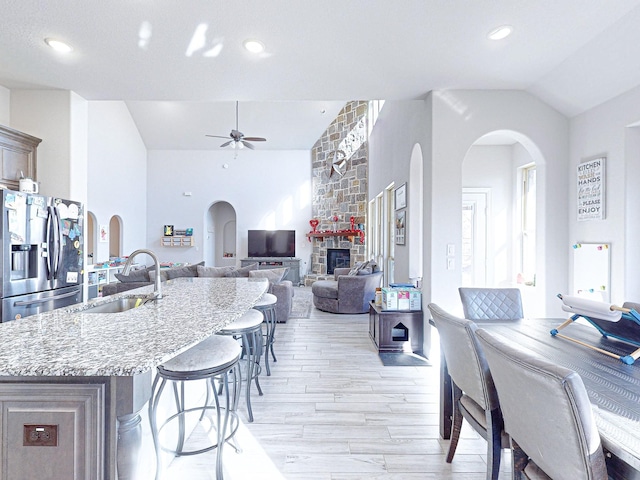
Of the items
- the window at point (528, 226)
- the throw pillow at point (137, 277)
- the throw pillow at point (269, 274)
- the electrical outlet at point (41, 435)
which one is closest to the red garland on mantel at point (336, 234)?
the throw pillow at point (269, 274)

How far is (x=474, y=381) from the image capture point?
5.05ft

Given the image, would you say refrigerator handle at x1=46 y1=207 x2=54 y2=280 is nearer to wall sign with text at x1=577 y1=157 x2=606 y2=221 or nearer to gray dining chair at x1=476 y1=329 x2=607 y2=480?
gray dining chair at x1=476 y1=329 x2=607 y2=480

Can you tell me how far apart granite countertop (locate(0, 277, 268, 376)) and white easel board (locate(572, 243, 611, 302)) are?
303 cm

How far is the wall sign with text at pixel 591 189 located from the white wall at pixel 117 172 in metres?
8.03

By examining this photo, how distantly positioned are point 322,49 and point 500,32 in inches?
52.4

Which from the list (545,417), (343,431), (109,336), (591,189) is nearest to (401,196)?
(591,189)

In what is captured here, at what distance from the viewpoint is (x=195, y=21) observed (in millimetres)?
2305

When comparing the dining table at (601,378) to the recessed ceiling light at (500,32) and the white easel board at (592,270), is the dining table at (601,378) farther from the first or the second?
the recessed ceiling light at (500,32)

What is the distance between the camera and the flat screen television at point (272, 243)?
30.2 ft

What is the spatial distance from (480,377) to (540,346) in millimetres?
474

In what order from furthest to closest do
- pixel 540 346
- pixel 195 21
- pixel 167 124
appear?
pixel 167 124
pixel 195 21
pixel 540 346

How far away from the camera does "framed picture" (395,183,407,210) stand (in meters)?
4.48

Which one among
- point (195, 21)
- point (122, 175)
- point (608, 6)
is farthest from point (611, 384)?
point (122, 175)

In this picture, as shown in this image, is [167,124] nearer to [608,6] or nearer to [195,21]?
[195,21]
